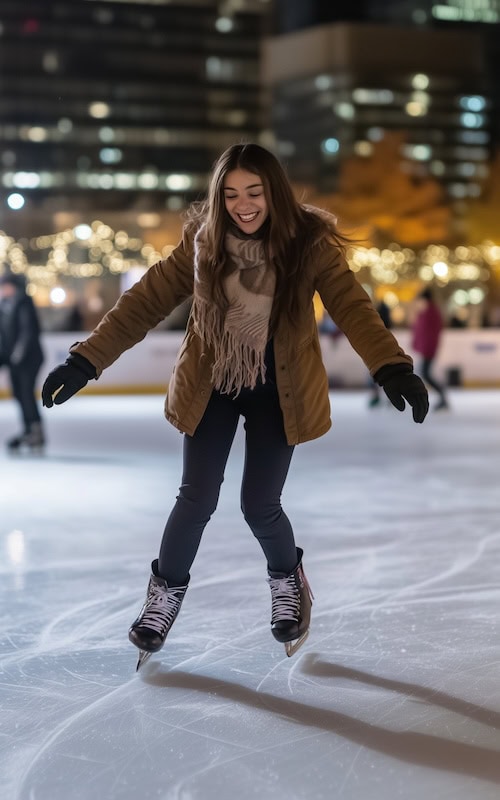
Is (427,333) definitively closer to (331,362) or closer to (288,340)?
(331,362)

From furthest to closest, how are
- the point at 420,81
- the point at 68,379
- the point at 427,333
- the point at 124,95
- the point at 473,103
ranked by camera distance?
the point at 473,103 → the point at 124,95 → the point at 420,81 → the point at 427,333 → the point at 68,379

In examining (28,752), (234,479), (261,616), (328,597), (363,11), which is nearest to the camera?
(28,752)

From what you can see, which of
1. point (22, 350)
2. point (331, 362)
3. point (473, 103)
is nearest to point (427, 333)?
point (331, 362)

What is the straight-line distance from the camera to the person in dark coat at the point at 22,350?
783 cm

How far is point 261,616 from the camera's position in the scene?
319 cm

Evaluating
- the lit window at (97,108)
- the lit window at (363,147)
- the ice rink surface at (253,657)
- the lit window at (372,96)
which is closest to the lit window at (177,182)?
the lit window at (97,108)

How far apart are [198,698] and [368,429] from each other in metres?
6.94

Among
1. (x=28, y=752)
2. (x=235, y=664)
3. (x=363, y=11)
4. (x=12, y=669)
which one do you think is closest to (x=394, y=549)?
(x=235, y=664)

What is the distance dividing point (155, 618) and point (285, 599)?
12.2 inches

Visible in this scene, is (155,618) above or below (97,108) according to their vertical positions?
above

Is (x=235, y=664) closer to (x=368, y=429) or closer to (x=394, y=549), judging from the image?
(x=394, y=549)

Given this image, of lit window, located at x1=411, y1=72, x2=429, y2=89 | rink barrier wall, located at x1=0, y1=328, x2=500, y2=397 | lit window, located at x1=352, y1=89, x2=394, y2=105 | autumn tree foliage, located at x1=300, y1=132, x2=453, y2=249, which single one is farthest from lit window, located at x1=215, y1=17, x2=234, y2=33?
rink barrier wall, located at x1=0, y1=328, x2=500, y2=397

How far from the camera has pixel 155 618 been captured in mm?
2697

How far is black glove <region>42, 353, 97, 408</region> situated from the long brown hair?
1.06 ft
